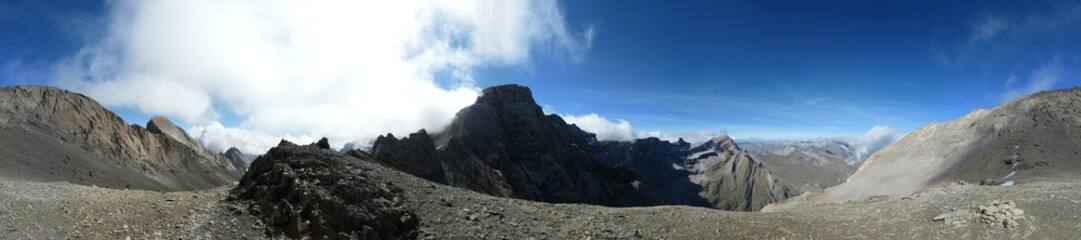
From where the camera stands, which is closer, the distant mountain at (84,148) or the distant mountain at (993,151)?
the distant mountain at (84,148)

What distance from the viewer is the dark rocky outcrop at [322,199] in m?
28.9

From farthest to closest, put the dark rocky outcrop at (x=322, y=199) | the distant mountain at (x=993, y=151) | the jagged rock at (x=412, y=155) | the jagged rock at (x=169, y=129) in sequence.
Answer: the jagged rock at (x=169, y=129) < the jagged rock at (x=412, y=155) < the distant mountain at (x=993, y=151) < the dark rocky outcrop at (x=322, y=199)

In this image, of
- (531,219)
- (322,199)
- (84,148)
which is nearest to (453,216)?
(531,219)

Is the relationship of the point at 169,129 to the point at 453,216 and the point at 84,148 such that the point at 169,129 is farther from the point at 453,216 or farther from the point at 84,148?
the point at 453,216

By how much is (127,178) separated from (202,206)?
91130mm

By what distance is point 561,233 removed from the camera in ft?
104

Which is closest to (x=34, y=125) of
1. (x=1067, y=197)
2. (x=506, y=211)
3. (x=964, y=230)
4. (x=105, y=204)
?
(x=105, y=204)

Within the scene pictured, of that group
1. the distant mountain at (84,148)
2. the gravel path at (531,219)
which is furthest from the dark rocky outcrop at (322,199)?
the distant mountain at (84,148)

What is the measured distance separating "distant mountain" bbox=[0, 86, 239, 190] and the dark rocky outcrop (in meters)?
49.7

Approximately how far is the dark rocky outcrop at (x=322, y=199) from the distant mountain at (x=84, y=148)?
4972cm

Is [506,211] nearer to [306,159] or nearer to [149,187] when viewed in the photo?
[306,159]

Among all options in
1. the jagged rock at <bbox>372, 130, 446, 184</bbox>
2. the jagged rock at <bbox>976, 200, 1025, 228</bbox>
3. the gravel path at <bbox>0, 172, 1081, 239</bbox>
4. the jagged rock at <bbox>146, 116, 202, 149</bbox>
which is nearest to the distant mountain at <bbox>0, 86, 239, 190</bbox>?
the jagged rock at <bbox>146, 116, 202, 149</bbox>

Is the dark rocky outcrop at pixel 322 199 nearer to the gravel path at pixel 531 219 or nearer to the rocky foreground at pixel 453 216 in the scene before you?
the rocky foreground at pixel 453 216

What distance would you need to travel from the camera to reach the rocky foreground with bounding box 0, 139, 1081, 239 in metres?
27.1
